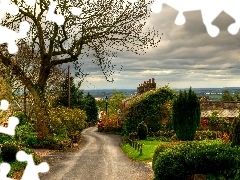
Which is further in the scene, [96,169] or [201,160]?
[96,169]

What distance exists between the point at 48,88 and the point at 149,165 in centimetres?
2526

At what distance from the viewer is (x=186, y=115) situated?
23500 mm

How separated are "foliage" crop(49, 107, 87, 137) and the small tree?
13424 mm

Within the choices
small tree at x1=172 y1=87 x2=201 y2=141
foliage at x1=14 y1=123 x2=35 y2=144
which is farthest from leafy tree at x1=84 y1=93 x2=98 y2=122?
small tree at x1=172 y1=87 x2=201 y2=141

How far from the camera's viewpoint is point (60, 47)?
100ft

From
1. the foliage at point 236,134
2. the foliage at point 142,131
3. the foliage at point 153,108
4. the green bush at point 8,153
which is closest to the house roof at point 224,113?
Result: the foliage at point 153,108

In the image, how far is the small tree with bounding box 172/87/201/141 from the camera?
76.6ft

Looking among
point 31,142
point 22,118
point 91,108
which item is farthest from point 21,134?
point 91,108

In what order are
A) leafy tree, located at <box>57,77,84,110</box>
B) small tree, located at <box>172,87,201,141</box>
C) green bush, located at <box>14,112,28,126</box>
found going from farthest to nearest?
leafy tree, located at <box>57,77,84,110</box> → green bush, located at <box>14,112,28,126</box> → small tree, located at <box>172,87,201,141</box>

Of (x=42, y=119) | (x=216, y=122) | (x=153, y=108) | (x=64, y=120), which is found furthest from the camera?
(x=153, y=108)

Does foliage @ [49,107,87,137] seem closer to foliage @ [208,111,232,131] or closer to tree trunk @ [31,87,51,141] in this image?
tree trunk @ [31,87,51,141]

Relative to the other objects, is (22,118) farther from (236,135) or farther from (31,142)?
(236,135)

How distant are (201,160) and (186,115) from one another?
11614 mm

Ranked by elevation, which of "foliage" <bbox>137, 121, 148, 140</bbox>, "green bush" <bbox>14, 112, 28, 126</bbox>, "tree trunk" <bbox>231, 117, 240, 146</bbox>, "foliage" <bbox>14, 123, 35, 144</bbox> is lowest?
"foliage" <bbox>137, 121, 148, 140</bbox>
